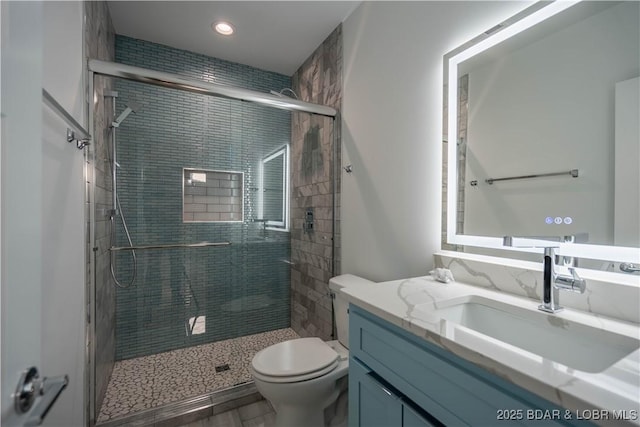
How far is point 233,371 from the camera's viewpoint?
7.24ft

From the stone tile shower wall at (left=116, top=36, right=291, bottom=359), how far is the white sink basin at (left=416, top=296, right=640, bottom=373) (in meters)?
1.88

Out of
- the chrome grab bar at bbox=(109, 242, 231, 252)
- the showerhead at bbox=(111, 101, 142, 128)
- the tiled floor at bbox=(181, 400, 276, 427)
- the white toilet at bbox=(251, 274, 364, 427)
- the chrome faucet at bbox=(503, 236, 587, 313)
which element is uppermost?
the showerhead at bbox=(111, 101, 142, 128)

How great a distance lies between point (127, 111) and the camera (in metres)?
2.15

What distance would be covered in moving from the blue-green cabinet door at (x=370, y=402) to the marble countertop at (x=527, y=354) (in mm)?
253

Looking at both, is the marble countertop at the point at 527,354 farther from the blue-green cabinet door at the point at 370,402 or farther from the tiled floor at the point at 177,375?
the tiled floor at the point at 177,375

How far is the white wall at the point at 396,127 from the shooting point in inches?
56.8

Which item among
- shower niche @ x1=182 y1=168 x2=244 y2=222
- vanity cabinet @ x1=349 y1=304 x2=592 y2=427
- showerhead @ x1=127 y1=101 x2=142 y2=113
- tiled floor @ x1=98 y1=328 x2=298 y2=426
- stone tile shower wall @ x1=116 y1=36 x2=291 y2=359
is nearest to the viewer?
vanity cabinet @ x1=349 y1=304 x2=592 y2=427

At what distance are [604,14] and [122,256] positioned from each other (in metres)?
2.96

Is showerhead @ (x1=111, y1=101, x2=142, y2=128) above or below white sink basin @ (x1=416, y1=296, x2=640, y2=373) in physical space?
above

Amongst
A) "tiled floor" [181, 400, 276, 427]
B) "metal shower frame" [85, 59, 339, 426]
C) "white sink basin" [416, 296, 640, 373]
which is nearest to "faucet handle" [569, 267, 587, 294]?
"white sink basin" [416, 296, 640, 373]

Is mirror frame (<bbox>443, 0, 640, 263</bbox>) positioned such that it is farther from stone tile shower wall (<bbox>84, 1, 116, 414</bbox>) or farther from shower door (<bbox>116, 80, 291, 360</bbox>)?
stone tile shower wall (<bbox>84, 1, 116, 414</bbox>)

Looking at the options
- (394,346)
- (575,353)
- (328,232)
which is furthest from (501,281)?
(328,232)

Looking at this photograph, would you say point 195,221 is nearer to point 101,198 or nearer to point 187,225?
point 187,225

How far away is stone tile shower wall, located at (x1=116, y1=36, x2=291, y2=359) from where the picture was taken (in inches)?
90.4
